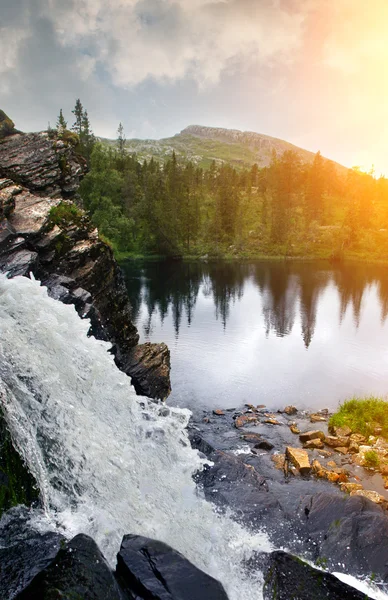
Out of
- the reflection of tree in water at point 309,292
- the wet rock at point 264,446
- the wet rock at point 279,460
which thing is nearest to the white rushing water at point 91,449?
the wet rock at point 279,460

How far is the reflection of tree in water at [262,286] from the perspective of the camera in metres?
44.4

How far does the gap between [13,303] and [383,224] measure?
128745 millimetres

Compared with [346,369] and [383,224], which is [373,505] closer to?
[346,369]

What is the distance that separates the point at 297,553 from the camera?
9.91m

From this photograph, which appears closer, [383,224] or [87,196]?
[87,196]

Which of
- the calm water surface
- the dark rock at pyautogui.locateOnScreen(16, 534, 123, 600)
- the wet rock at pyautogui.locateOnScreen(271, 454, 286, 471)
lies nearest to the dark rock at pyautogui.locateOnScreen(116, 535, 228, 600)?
the dark rock at pyautogui.locateOnScreen(16, 534, 123, 600)

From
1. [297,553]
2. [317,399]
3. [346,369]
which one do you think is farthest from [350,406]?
[297,553]

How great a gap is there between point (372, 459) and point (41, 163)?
75.1 feet

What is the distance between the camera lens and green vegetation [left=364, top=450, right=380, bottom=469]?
16.1 metres

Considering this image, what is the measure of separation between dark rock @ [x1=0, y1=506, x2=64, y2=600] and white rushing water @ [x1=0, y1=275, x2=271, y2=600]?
45 cm

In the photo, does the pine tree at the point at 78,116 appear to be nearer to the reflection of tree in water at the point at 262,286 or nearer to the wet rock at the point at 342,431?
the reflection of tree in water at the point at 262,286

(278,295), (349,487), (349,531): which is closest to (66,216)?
(349,487)

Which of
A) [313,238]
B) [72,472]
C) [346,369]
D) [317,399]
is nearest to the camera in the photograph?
[72,472]

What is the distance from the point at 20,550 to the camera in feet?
22.0
